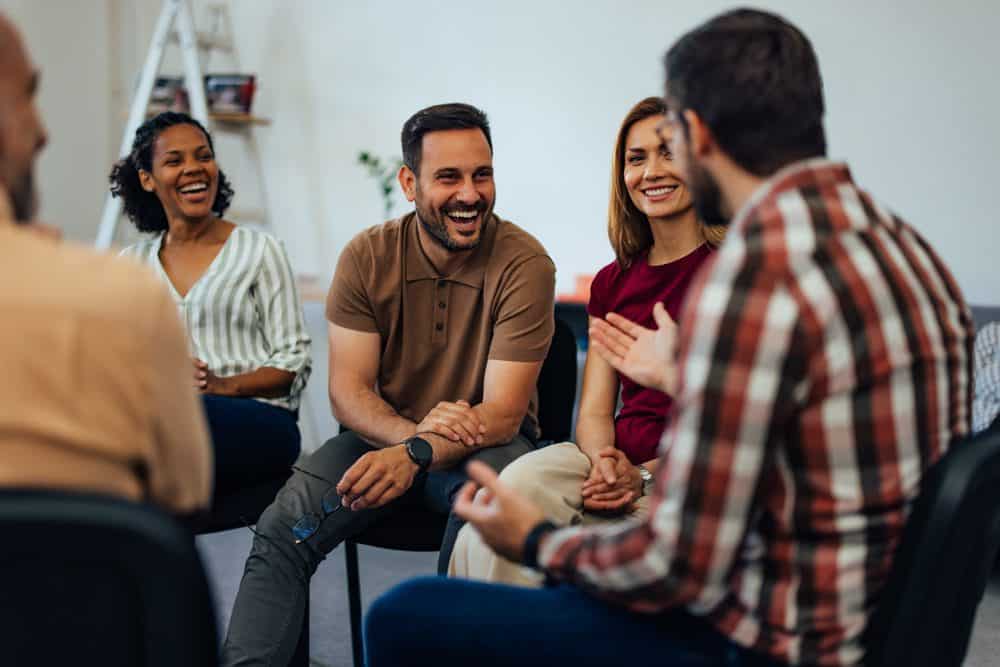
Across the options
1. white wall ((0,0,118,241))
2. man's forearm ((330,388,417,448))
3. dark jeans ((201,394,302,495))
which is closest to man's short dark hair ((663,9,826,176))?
man's forearm ((330,388,417,448))

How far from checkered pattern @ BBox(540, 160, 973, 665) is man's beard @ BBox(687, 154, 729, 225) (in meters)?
0.10

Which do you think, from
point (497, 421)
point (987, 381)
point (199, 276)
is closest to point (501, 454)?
point (497, 421)

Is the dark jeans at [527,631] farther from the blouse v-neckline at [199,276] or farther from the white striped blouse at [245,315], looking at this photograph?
the blouse v-neckline at [199,276]

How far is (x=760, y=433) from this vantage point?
0.85 metres

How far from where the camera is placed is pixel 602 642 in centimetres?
98

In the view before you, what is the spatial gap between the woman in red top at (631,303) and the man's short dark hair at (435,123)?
1.07 ft

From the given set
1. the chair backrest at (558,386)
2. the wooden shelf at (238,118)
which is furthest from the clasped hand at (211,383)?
the wooden shelf at (238,118)

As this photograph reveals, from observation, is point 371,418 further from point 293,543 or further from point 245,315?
point 245,315

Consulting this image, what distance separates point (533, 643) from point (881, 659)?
332 mm

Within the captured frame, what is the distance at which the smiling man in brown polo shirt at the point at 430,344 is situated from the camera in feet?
6.00

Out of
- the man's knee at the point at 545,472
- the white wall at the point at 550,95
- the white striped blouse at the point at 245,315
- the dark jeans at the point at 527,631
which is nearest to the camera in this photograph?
the dark jeans at the point at 527,631

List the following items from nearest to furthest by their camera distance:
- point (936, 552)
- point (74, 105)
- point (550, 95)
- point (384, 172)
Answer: point (936, 552) < point (550, 95) < point (384, 172) < point (74, 105)

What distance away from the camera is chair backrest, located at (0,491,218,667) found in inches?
28.4

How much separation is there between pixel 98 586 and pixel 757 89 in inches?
29.5
